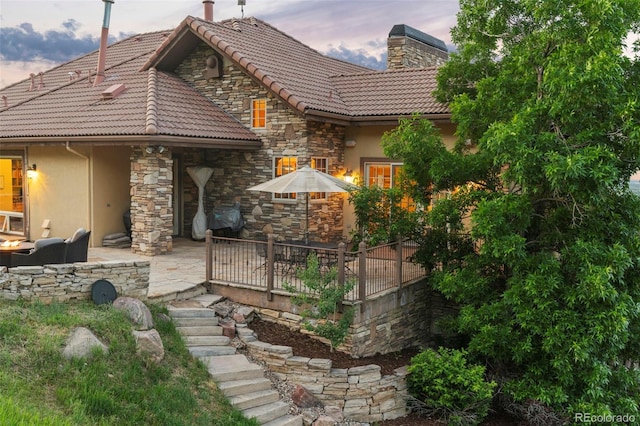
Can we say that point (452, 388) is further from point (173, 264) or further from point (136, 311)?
point (173, 264)

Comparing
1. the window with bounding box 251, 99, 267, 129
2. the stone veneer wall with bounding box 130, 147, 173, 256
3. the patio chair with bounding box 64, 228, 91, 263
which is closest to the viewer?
A: the patio chair with bounding box 64, 228, 91, 263

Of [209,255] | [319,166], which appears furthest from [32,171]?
[319,166]

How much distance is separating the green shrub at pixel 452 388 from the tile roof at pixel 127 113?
25.3 ft

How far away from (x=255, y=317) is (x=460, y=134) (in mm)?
5400

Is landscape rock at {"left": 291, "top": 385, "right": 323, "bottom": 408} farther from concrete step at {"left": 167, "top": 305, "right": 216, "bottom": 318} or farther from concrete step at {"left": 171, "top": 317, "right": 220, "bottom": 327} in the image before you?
concrete step at {"left": 167, "top": 305, "right": 216, "bottom": 318}

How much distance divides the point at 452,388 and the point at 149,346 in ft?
16.6

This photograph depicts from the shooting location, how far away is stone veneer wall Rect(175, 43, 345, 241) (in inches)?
588

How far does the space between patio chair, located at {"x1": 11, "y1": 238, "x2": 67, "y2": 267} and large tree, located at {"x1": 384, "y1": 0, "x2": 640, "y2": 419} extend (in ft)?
22.1

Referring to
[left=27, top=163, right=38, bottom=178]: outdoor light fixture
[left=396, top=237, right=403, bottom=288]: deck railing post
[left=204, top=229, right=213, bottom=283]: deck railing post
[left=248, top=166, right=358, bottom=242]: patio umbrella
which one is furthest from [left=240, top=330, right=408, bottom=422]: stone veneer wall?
[left=27, top=163, right=38, bottom=178]: outdoor light fixture

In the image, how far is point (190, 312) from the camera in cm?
984

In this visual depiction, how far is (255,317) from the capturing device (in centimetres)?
1056

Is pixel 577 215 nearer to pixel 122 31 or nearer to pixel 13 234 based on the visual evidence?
pixel 13 234

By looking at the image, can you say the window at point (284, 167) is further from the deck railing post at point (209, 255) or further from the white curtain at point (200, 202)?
the deck railing post at point (209, 255)

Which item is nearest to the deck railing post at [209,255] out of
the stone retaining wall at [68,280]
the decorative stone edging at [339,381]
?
the stone retaining wall at [68,280]
